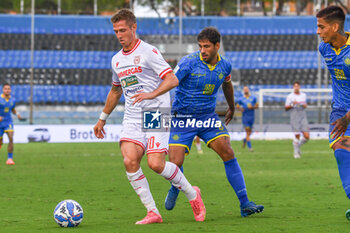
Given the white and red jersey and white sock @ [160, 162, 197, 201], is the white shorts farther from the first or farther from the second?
white sock @ [160, 162, 197, 201]

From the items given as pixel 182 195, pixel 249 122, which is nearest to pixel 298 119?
pixel 249 122

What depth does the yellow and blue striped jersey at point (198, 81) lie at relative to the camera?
784 cm

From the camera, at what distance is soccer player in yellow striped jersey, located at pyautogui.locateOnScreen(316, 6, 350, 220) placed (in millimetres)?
6492

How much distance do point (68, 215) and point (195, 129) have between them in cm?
194

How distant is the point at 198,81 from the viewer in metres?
7.86

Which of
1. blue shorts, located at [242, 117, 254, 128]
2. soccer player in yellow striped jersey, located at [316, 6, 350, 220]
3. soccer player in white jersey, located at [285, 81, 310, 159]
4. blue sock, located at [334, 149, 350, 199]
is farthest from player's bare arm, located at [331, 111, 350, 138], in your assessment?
blue shorts, located at [242, 117, 254, 128]

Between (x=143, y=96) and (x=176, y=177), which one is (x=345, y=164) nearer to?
(x=176, y=177)

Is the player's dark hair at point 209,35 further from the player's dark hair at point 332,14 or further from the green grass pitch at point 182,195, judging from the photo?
the green grass pitch at point 182,195

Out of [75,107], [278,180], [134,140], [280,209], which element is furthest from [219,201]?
[75,107]

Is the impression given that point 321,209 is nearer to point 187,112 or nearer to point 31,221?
point 187,112

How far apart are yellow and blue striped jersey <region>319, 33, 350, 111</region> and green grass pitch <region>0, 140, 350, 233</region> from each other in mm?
1290

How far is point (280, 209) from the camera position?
842cm

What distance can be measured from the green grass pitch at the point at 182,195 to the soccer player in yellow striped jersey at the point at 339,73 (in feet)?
2.47

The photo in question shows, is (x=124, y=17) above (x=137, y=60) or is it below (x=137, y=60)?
above
